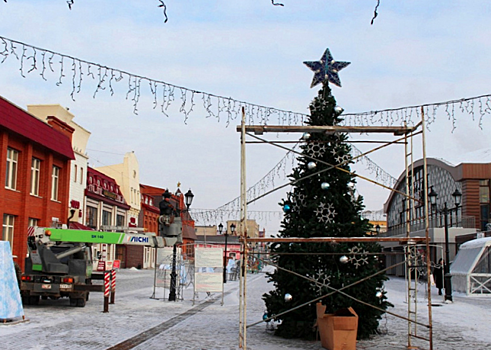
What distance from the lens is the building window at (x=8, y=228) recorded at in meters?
27.7

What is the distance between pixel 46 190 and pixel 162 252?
10117 millimetres

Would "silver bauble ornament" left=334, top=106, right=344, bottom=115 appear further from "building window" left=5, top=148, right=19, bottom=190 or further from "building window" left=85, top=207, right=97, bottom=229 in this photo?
"building window" left=85, top=207, right=97, bottom=229

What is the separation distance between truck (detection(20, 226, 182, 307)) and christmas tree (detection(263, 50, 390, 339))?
769 cm

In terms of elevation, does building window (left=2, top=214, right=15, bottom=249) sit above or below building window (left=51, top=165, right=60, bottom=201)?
below

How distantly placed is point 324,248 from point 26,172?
21819 millimetres

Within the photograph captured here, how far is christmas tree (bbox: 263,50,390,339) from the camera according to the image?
1130cm

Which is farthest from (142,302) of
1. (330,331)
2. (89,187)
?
(89,187)

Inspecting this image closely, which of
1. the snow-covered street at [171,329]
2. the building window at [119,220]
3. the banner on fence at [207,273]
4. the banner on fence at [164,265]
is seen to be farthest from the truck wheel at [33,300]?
the building window at [119,220]

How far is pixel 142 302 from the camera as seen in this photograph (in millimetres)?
20719

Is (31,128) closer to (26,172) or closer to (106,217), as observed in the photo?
(26,172)

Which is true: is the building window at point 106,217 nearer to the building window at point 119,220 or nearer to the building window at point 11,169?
the building window at point 119,220

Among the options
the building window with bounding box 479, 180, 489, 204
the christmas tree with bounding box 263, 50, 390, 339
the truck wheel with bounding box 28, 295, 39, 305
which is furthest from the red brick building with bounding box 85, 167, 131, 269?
the christmas tree with bounding box 263, 50, 390, 339

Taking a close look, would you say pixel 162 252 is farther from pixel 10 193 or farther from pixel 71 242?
pixel 10 193

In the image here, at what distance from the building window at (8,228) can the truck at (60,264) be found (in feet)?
35.1
